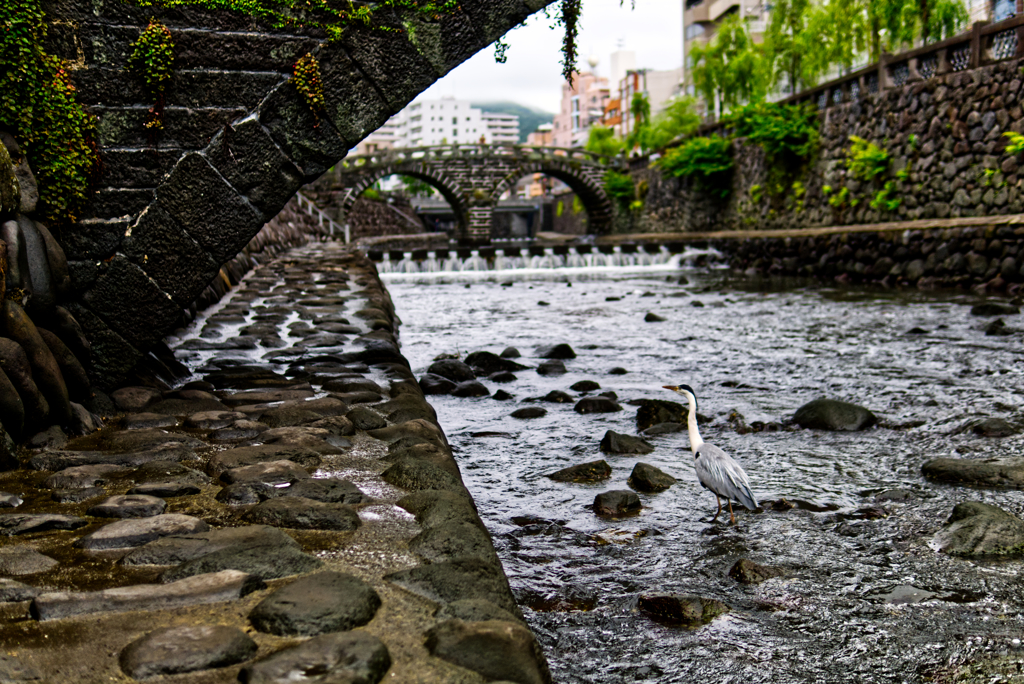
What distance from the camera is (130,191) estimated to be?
13.2 feet

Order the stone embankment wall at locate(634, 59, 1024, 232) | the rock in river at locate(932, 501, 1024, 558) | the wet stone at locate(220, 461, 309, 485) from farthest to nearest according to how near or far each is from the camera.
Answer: the stone embankment wall at locate(634, 59, 1024, 232)
the rock in river at locate(932, 501, 1024, 558)
the wet stone at locate(220, 461, 309, 485)

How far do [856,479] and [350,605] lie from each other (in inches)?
133

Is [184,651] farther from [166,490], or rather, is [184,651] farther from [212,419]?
[212,419]

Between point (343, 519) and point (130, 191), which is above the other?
point (130, 191)

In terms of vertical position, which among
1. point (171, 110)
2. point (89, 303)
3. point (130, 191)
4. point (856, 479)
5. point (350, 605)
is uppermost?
point (171, 110)

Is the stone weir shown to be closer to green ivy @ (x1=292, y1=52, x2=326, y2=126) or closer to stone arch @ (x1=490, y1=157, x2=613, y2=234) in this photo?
green ivy @ (x1=292, y1=52, x2=326, y2=126)

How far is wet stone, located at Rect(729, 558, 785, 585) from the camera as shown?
3.30m

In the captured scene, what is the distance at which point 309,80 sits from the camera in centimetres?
411

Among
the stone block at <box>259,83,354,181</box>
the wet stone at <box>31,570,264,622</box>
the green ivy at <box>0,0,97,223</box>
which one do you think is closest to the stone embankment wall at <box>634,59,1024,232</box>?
the stone block at <box>259,83,354,181</box>

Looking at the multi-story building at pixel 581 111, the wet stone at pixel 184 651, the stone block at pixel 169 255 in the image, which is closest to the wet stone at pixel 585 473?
the stone block at pixel 169 255

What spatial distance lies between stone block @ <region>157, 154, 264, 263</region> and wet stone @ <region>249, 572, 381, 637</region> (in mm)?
2550

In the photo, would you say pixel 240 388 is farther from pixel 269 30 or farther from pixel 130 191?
pixel 269 30

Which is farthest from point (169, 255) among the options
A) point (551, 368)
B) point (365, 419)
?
point (551, 368)

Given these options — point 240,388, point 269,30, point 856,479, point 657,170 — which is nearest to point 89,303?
point 240,388
